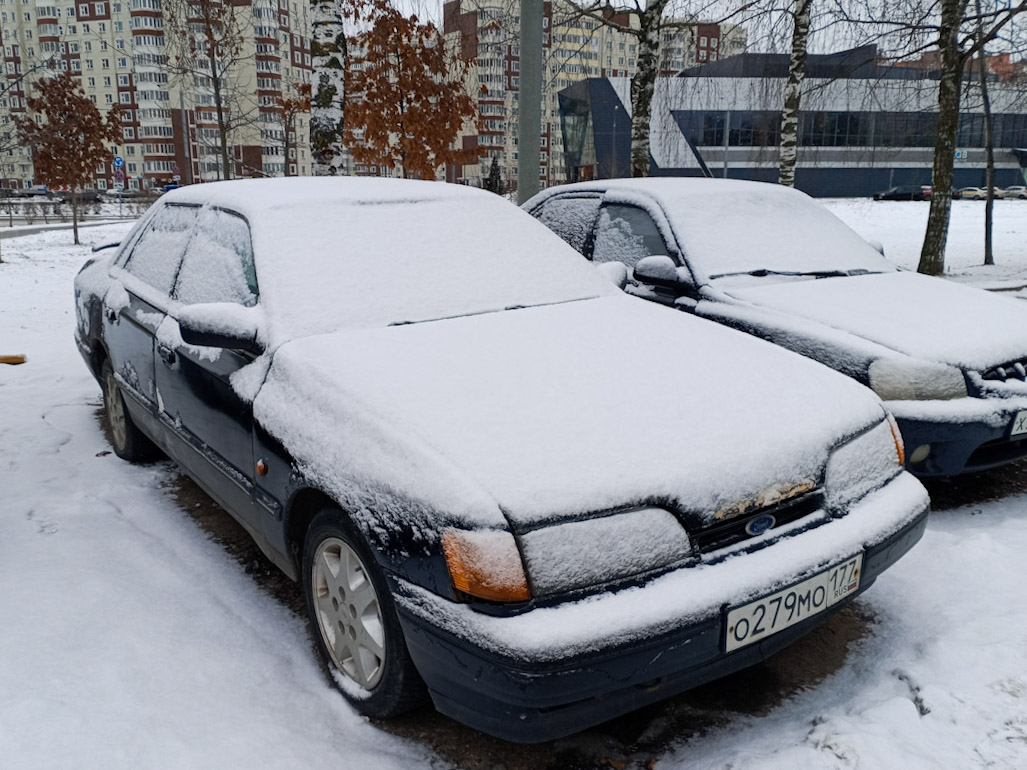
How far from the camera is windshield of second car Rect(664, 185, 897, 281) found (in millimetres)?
4586

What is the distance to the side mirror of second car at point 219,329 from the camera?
8.72 feet

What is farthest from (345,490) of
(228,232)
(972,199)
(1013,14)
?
(972,199)

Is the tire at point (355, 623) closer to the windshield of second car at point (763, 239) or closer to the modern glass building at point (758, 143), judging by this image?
the windshield of second car at point (763, 239)

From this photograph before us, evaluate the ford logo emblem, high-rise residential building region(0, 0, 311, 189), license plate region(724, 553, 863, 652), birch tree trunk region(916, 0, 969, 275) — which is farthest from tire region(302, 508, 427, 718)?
high-rise residential building region(0, 0, 311, 189)

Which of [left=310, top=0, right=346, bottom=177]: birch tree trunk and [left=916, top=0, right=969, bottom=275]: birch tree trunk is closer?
[left=310, top=0, right=346, bottom=177]: birch tree trunk

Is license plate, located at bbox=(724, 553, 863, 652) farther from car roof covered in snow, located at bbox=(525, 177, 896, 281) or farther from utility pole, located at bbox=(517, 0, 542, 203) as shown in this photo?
utility pole, located at bbox=(517, 0, 542, 203)

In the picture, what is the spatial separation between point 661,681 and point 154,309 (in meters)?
2.83

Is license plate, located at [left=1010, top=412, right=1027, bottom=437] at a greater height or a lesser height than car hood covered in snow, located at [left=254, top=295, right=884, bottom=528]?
lesser

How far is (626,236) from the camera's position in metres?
4.91

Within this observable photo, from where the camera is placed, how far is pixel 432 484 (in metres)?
1.91

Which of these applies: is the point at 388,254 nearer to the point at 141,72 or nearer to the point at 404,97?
the point at 404,97

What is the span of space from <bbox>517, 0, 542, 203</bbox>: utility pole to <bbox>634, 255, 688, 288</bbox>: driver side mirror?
316 centimetres

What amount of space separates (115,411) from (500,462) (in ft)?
10.7

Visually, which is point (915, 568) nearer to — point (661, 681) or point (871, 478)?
point (871, 478)
